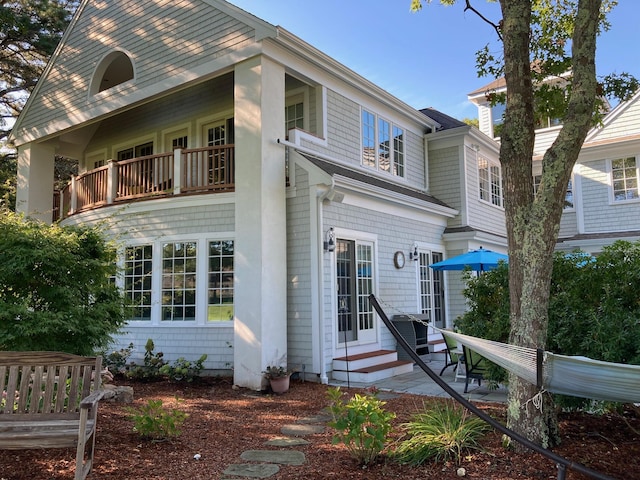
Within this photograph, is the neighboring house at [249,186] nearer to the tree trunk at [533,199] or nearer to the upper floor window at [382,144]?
the upper floor window at [382,144]

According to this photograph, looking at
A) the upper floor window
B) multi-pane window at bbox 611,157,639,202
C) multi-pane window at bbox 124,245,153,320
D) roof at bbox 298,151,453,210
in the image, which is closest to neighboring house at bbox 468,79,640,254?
multi-pane window at bbox 611,157,639,202

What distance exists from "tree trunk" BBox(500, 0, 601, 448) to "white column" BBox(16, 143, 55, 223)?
39.0ft

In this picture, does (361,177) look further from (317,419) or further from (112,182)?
(317,419)

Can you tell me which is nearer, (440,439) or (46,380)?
(440,439)

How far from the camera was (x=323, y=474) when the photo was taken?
3939 millimetres

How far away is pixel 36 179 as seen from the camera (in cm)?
1298

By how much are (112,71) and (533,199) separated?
11.5m

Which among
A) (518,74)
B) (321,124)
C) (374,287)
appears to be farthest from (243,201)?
(518,74)

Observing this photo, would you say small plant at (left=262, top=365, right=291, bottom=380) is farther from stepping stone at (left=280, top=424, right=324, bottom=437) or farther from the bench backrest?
the bench backrest

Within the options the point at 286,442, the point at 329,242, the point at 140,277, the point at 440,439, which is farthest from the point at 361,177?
the point at 440,439

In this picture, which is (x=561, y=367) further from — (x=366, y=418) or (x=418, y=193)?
(x=418, y=193)

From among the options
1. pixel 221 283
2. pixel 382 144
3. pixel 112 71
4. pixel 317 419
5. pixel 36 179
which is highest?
pixel 112 71

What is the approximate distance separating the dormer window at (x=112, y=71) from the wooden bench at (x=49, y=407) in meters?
8.55

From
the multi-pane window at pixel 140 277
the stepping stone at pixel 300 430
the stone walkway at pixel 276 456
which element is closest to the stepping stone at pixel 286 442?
the stone walkway at pixel 276 456
